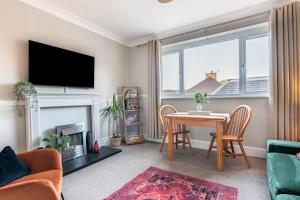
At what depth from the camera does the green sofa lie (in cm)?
115

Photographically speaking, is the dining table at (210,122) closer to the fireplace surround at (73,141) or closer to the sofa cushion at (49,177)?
the fireplace surround at (73,141)

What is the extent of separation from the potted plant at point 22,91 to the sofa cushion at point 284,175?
290 centimetres

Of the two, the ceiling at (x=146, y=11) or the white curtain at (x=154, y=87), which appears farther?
the white curtain at (x=154, y=87)

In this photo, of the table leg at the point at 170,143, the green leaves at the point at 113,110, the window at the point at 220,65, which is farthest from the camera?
the green leaves at the point at 113,110

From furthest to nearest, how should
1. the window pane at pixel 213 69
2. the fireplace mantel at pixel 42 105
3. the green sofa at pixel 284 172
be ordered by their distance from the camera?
the window pane at pixel 213 69 → the fireplace mantel at pixel 42 105 → the green sofa at pixel 284 172

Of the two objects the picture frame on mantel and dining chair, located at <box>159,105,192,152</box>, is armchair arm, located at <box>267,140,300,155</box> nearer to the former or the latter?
dining chair, located at <box>159,105,192,152</box>

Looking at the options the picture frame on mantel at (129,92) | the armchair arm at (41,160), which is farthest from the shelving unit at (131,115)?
the armchair arm at (41,160)

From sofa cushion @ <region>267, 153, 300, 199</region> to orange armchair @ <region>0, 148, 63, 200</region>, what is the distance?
157 centimetres

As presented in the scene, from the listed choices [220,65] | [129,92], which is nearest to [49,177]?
[129,92]

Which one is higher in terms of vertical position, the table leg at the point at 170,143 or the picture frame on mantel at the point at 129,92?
the picture frame on mantel at the point at 129,92

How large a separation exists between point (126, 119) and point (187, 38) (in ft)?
7.40

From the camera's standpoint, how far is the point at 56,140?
263 centimetres

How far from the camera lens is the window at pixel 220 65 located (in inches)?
114

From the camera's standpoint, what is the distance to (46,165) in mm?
1658
